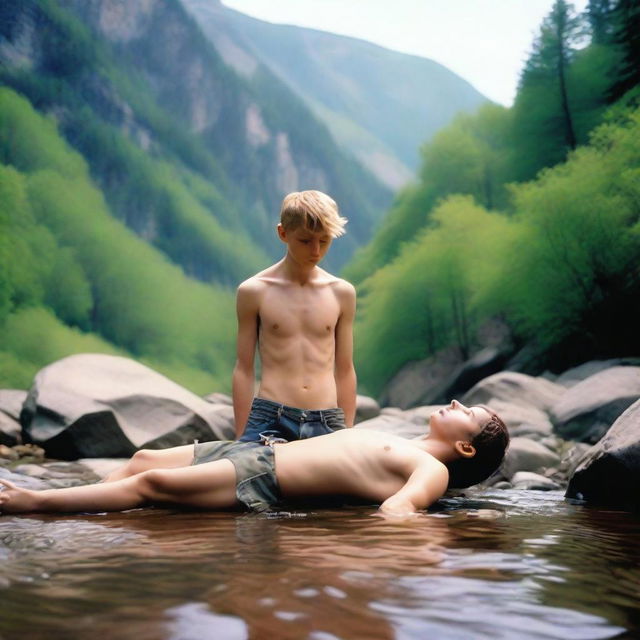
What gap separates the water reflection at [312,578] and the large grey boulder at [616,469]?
884 mm

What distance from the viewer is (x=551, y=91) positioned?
24312 millimetres

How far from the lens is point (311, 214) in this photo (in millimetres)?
3984

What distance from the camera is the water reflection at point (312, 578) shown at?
166cm

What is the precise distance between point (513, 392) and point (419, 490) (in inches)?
336

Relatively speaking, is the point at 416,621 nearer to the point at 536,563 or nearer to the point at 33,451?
the point at 536,563

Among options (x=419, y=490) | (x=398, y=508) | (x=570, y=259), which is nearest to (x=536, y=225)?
(x=570, y=259)

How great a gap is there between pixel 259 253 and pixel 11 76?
16.5 meters

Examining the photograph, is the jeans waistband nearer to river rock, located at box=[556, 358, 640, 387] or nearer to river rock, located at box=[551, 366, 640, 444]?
river rock, located at box=[551, 366, 640, 444]

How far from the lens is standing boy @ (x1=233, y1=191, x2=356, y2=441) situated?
403 centimetres

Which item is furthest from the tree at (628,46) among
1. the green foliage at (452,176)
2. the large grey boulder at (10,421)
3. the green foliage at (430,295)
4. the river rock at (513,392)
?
the large grey boulder at (10,421)

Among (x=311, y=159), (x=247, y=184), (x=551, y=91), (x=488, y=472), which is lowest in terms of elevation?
(x=488, y=472)

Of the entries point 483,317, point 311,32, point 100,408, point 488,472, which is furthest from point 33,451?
point 311,32

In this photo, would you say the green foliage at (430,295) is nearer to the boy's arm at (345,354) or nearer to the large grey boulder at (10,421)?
the large grey boulder at (10,421)

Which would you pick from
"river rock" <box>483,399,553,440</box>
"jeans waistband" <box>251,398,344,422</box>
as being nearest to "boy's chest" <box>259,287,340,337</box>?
"jeans waistband" <box>251,398,344,422</box>
